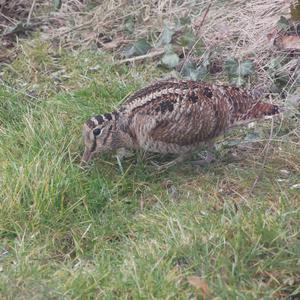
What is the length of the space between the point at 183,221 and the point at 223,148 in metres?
1.35

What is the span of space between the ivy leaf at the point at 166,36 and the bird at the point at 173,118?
180cm

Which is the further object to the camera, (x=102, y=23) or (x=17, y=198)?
(x=102, y=23)

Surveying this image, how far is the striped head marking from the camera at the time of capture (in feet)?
20.0

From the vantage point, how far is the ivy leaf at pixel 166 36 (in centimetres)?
789

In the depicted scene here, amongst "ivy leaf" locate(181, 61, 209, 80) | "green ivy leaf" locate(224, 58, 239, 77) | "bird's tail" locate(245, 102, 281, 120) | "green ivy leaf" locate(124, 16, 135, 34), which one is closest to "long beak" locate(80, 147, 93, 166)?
"bird's tail" locate(245, 102, 281, 120)

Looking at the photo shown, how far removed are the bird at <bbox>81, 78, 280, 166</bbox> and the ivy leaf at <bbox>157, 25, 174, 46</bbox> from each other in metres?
1.80

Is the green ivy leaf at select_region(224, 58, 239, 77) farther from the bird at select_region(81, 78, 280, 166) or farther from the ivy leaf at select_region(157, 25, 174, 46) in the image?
the bird at select_region(81, 78, 280, 166)

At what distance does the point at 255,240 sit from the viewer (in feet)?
15.8

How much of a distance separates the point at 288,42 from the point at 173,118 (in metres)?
1.96

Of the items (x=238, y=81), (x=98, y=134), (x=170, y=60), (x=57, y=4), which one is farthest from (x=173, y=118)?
(x=57, y=4)

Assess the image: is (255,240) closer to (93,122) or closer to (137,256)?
(137,256)

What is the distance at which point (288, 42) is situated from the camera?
740 centimetres

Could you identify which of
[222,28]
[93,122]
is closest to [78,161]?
[93,122]

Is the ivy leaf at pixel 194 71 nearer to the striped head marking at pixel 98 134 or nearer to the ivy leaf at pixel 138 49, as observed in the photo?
the ivy leaf at pixel 138 49
